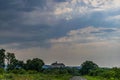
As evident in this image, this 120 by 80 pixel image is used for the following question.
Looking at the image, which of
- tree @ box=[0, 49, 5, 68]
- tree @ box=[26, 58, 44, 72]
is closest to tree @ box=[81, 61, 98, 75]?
tree @ box=[26, 58, 44, 72]

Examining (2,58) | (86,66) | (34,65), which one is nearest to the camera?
(86,66)

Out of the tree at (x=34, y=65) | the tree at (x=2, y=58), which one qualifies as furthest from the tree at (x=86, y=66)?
the tree at (x=2, y=58)

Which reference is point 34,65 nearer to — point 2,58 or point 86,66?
point 2,58

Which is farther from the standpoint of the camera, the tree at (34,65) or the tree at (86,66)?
the tree at (34,65)

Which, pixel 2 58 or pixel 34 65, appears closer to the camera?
pixel 34 65

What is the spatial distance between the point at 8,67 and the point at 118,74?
2251 inches

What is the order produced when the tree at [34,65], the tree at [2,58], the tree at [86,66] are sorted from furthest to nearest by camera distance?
the tree at [2,58] → the tree at [34,65] → the tree at [86,66]

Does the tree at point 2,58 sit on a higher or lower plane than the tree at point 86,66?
higher

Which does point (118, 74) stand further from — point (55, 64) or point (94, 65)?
point (55, 64)

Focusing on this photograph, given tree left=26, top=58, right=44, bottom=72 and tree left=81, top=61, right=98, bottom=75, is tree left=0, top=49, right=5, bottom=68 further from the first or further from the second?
tree left=81, top=61, right=98, bottom=75

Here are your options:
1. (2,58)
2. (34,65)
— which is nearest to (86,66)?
(34,65)

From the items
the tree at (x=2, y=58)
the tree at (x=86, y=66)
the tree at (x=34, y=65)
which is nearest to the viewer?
the tree at (x=86, y=66)

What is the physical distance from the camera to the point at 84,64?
113 metres

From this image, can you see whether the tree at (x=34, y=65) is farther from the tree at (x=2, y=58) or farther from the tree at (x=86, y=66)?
the tree at (x=86, y=66)
